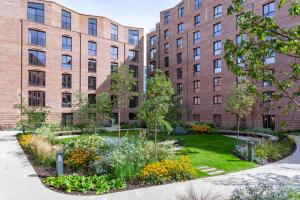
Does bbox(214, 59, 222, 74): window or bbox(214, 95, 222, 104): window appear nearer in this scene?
bbox(214, 95, 222, 104): window

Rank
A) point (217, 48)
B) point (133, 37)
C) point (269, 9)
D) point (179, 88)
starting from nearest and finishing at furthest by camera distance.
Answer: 1. point (269, 9)
2. point (217, 48)
3. point (179, 88)
4. point (133, 37)

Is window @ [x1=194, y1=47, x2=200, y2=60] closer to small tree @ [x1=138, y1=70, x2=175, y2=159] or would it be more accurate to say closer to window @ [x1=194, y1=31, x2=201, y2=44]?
window @ [x1=194, y1=31, x2=201, y2=44]

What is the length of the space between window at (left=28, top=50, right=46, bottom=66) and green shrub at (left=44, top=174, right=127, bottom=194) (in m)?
29.5

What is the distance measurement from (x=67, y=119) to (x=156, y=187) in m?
31.9

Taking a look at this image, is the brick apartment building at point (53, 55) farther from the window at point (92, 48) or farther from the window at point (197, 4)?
the window at point (197, 4)

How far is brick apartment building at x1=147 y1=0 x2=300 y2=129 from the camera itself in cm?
3128

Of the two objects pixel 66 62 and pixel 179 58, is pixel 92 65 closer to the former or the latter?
pixel 66 62

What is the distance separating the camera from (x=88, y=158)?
12.5 metres

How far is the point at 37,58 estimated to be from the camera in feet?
119

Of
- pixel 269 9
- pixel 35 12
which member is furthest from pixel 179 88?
pixel 35 12

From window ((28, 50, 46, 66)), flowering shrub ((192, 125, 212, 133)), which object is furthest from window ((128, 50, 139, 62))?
flowering shrub ((192, 125, 212, 133))

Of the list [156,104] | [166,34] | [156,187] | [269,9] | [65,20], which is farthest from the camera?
[166,34]

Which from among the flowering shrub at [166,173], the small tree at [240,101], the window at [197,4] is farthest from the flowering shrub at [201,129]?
the window at [197,4]

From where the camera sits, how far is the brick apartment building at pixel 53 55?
33.7 m
